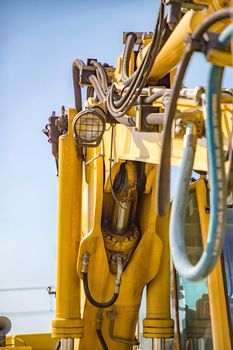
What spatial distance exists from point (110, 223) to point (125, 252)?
8.2 inches

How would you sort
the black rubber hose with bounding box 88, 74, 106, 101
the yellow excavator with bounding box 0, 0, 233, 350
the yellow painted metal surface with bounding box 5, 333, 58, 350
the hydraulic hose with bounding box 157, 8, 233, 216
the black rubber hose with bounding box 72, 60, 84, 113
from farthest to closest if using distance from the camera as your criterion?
the yellow painted metal surface with bounding box 5, 333, 58, 350 → the black rubber hose with bounding box 72, 60, 84, 113 → the black rubber hose with bounding box 88, 74, 106, 101 → the yellow excavator with bounding box 0, 0, 233, 350 → the hydraulic hose with bounding box 157, 8, 233, 216

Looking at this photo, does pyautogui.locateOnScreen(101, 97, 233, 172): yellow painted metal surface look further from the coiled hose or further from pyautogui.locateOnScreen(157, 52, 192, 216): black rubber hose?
the coiled hose

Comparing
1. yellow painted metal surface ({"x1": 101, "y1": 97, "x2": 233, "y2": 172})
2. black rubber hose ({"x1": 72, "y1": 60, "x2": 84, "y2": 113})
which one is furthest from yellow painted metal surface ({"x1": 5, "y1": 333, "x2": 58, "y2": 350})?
yellow painted metal surface ({"x1": 101, "y1": 97, "x2": 233, "y2": 172})

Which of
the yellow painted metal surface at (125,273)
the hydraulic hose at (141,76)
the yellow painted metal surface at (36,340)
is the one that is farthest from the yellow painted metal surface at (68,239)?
the yellow painted metal surface at (36,340)

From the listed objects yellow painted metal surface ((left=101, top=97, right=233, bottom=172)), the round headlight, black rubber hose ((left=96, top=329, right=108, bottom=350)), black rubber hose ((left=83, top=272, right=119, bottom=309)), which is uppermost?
the round headlight

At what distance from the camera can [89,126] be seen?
12.8 feet

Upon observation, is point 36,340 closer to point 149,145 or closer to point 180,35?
point 149,145

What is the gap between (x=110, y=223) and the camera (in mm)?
4434

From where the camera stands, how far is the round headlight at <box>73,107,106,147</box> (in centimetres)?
386

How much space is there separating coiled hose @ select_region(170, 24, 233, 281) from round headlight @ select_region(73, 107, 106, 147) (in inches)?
71.3

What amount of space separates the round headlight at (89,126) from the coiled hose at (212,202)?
1812 mm

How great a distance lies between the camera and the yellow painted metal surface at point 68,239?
4395 mm

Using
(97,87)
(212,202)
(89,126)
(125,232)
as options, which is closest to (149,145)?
(89,126)

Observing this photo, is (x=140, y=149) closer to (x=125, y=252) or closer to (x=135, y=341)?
(x=125, y=252)
